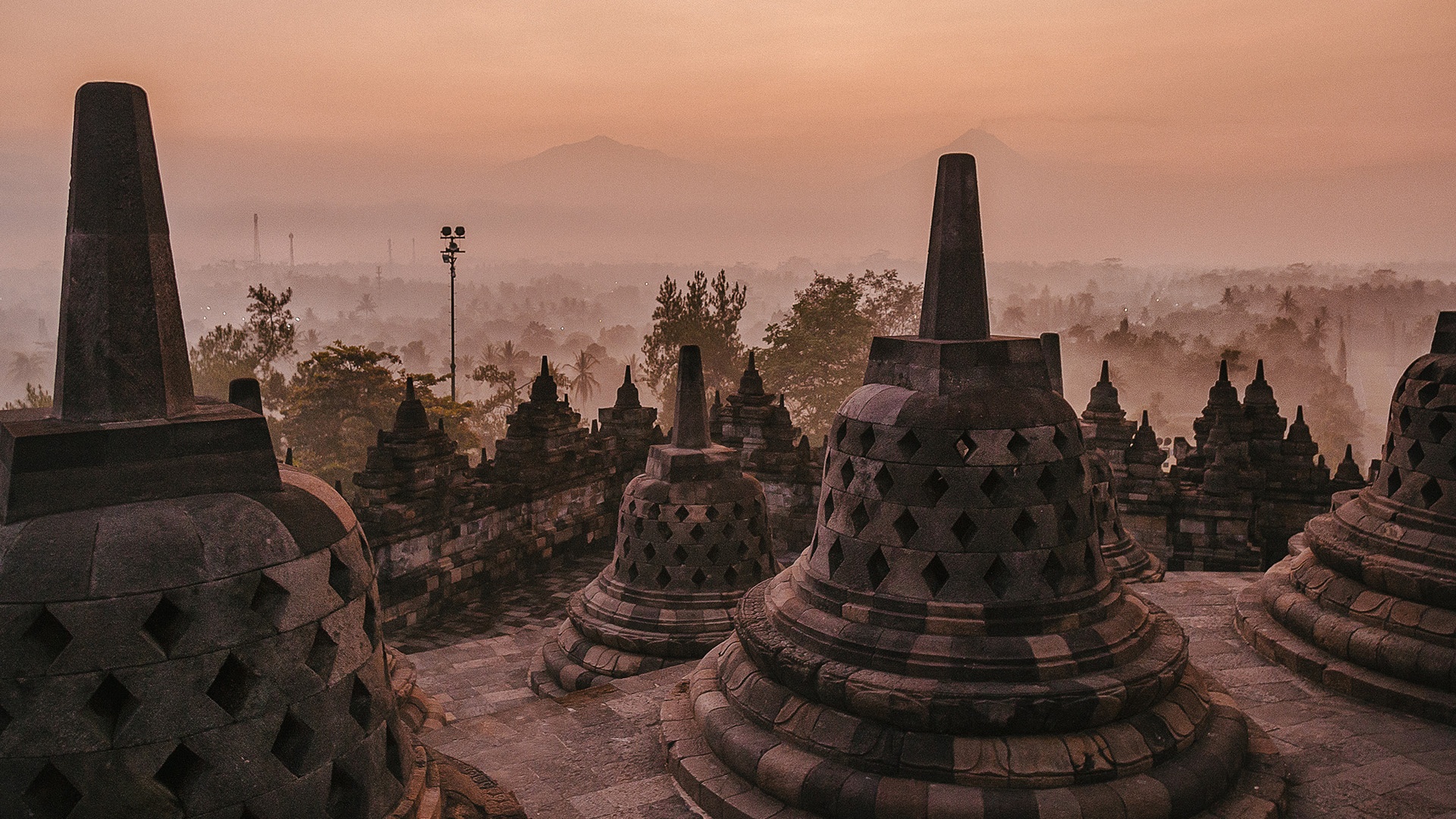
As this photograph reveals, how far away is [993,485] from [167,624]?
4.01 m

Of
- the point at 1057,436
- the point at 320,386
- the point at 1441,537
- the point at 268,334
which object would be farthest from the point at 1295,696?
the point at 268,334

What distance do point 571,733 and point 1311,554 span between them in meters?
6.32

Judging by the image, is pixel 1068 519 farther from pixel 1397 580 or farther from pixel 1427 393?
pixel 1427 393

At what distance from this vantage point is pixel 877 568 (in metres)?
5.47

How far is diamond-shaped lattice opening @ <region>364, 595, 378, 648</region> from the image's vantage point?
3623mm

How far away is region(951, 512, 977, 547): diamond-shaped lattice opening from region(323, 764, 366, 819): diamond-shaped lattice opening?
3.27m

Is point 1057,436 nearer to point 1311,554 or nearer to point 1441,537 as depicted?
point 1441,537

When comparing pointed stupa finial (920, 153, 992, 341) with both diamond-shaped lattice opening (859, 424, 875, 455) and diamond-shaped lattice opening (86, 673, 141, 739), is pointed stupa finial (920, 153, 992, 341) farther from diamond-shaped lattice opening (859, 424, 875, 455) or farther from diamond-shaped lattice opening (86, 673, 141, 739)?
diamond-shaped lattice opening (86, 673, 141, 739)

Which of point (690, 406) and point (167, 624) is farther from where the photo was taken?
point (690, 406)

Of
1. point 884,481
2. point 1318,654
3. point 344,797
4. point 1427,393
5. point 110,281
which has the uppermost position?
point 110,281

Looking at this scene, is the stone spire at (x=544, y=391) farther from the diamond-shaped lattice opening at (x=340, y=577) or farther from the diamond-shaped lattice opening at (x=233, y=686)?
the diamond-shaped lattice opening at (x=233, y=686)

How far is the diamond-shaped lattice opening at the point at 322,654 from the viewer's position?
329cm

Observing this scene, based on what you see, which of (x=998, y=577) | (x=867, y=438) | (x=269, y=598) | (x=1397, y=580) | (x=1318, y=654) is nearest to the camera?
(x=269, y=598)

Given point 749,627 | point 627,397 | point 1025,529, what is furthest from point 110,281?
point 627,397
